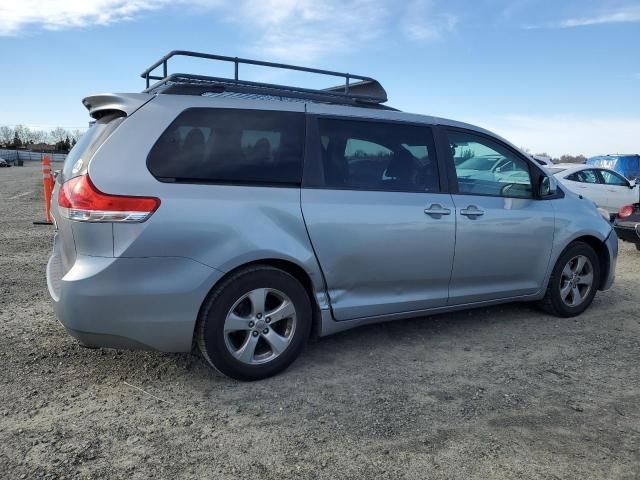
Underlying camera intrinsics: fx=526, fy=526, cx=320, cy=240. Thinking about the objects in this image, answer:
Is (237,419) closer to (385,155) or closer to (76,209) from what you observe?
(76,209)

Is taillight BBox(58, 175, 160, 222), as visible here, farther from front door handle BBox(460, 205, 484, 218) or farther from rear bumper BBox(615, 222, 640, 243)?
rear bumper BBox(615, 222, 640, 243)

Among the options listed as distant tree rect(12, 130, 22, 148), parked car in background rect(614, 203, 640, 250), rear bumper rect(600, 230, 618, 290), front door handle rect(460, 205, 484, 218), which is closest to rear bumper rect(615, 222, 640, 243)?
parked car in background rect(614, 203, 640, 250)

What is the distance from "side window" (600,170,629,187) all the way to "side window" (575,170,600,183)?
0.88ft

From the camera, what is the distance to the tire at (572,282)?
15.7 ft

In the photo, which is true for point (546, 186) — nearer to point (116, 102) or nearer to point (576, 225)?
point (576, 225)

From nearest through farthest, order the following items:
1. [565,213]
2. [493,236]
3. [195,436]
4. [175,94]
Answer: [195,436] → [175,94] → [493,236] → [565,213]

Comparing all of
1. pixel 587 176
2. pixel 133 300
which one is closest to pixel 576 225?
pixel 133 300

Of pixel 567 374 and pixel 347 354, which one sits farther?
pixel 347 354

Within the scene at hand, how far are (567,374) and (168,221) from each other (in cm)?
283

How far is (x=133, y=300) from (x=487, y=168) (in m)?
3.00

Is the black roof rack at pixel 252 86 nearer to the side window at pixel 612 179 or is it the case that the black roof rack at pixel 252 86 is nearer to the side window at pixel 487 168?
the side window at pixel 487 168

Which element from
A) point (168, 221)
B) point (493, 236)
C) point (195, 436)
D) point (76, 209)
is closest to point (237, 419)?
point (195, 436)

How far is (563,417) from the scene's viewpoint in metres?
2.99

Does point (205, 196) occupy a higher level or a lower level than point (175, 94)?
lower
